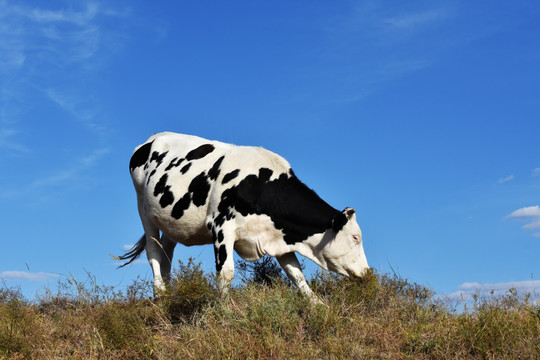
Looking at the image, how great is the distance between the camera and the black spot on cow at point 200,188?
35.8 feet

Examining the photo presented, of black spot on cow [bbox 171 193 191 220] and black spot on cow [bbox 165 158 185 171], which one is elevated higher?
black spot on cow [bbox 165 158 185 171]

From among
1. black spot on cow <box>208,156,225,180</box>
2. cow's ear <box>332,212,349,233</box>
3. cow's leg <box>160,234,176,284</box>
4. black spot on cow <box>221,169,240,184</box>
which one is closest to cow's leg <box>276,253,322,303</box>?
cow's ear <box>332,212,349,233</box>

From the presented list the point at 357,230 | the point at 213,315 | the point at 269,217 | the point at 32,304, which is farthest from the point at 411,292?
the point at 32,304

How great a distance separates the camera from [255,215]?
33.7 feet

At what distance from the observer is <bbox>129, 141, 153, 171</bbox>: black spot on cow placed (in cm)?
1344

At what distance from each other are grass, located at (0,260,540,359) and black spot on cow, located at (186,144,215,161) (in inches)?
109

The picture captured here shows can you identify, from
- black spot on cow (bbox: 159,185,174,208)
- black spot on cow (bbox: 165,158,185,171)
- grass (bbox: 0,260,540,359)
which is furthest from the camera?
black spot on cow (bbox: 165,158,185,171)

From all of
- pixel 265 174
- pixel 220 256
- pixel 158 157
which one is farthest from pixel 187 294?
pixel 158 157

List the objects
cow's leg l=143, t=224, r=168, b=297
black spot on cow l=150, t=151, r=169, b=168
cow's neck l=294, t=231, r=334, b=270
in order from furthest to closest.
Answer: black spot on cow l=150, t=151, r=169, b=168, cow's leg l=143, t=224, r=168, b=297, cow's neck l=294, t=231, r=334, b=270

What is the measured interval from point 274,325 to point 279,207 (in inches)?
107

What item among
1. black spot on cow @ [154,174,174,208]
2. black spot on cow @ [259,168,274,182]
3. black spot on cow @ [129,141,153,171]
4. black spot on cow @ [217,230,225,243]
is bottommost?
black spot on cow @ [217,230,225,243]

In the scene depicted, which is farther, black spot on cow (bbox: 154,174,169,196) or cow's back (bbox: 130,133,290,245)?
black spot on cow (bbox: 154,174,169,196)

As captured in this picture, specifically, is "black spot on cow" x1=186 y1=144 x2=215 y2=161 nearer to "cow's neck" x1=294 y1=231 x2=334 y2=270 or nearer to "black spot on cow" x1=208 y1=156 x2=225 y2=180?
"black spot on cow" x1=208 y1=156 x2=225 y2=180

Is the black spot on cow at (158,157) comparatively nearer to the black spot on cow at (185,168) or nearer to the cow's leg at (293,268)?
the black spot on cow at (185,168)
